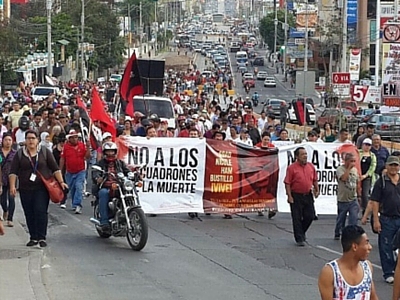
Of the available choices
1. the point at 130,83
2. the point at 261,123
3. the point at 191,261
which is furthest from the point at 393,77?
the point at 191,261

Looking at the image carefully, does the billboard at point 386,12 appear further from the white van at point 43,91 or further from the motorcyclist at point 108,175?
the motorcyclist at point 108,175

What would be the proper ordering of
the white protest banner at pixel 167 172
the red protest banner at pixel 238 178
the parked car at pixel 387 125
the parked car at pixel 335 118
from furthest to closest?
the parked car at pixel 335 118 < the parked car at pixel 387 125 < the red protest banner at pixel 238 178 < the white protest banner at pixel 167 172

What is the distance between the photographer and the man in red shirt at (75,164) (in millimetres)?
18438

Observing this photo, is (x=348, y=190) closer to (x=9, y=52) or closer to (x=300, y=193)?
(x=300, y=193)

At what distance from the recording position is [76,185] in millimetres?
18469

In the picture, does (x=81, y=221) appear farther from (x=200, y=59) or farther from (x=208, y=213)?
(x=200, y=59)

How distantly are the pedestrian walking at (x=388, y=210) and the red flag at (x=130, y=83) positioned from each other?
44.3 feet

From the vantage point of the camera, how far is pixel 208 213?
18.6 m

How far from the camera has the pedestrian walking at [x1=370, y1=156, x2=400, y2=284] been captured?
1241cm

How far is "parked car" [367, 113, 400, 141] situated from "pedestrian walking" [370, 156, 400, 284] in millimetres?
25884

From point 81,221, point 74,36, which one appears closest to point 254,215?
point 81,221

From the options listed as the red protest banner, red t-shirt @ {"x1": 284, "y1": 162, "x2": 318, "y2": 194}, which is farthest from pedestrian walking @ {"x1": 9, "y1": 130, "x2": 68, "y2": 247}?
the red protest banner

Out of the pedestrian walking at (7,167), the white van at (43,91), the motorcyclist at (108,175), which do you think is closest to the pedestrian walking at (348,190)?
the motorcyclist at (108,175)

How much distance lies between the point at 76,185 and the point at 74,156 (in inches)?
21.8
